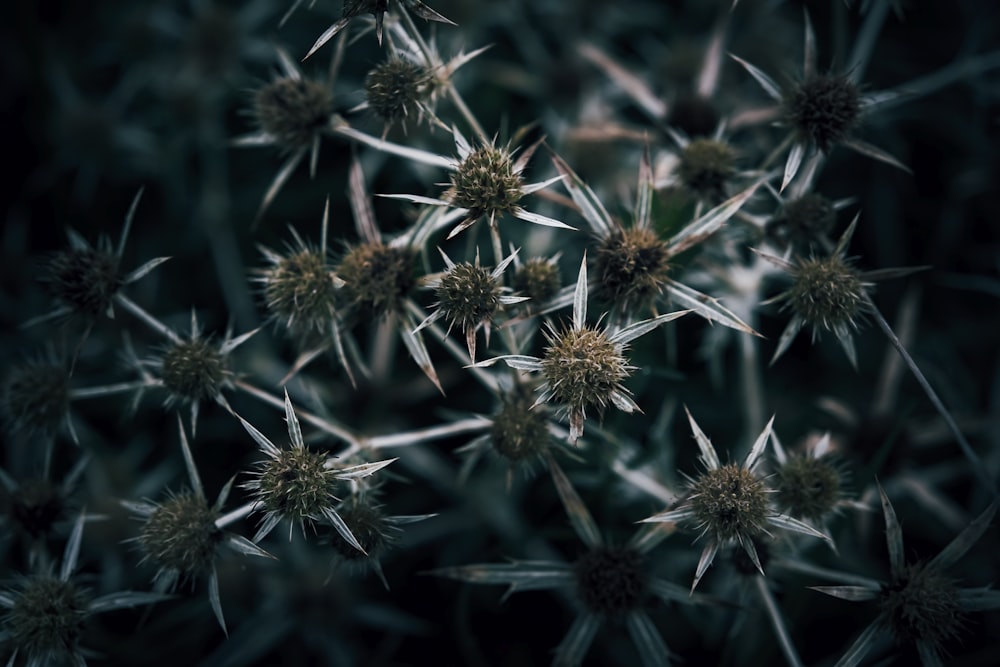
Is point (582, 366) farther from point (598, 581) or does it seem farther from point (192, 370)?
point (192, 370)

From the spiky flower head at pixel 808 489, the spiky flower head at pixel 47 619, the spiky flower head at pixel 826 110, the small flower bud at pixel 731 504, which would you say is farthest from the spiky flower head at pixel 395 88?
the spiky flower head at pixel 47 619

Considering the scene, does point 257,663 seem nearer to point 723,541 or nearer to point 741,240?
point 723,541

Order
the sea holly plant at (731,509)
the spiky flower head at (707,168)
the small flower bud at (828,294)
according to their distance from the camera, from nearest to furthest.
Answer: the sea holly plant at (731,509) → the small flower bud at (828,294) → the spiky flower head at (707,168)

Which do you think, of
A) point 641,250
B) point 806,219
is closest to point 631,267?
point 641,250

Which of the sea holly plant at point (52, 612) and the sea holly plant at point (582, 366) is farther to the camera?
the sea holly plant at point (52, 612)

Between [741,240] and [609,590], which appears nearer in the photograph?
[609,590]

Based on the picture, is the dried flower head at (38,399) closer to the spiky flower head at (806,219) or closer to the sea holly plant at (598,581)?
the sea holly plant at (598,581)

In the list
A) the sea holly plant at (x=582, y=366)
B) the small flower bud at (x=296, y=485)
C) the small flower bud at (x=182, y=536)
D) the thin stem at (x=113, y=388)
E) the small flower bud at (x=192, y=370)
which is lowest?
the small flower bud at (x=182, y=536)

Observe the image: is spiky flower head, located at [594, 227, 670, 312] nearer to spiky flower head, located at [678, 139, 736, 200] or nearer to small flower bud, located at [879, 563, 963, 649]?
spiky flower head, located at [678, 139, 736, 200]

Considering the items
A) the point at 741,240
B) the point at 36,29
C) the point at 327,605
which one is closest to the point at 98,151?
the point at 36,29
